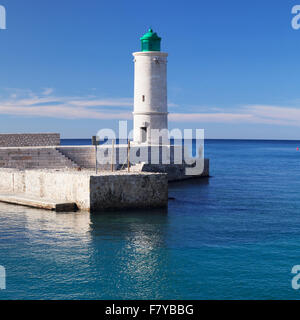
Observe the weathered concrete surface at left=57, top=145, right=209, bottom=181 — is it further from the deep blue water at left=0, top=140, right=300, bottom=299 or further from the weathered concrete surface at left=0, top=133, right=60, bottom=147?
the deep blue water at left=0, top=140, right=300, bottom=299

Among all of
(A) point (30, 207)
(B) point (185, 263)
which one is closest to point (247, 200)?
(A) point (30, 207)

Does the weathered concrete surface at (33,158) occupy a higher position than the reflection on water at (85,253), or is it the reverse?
the weathered concrete surface at (33,158)

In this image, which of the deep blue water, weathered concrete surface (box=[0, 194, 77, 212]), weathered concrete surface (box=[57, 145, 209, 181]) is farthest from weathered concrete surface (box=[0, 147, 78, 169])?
the deep blue water

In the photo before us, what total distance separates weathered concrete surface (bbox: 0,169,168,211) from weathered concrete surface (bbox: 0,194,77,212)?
29 centimetres

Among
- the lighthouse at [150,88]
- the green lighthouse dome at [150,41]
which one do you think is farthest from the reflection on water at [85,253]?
the green lighthouse dome at [150,41]

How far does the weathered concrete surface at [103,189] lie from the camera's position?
54.0 ft

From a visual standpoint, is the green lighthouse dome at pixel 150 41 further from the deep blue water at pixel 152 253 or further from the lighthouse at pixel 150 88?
the deep blue water at pixel 152 253

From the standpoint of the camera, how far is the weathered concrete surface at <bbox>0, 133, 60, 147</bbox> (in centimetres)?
2506

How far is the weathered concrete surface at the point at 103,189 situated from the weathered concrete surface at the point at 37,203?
0.29m

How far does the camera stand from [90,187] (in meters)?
16.2

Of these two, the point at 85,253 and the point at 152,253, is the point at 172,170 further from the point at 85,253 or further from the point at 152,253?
the point at 85,253

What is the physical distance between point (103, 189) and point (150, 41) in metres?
14.0

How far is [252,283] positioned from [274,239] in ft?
13.2
